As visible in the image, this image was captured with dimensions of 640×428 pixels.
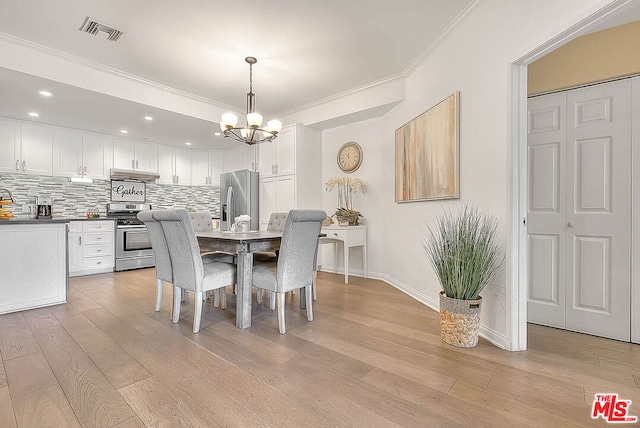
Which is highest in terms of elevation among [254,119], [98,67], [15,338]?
[98,67]

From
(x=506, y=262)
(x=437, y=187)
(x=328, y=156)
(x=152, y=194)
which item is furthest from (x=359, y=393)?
(x=152, y=194)

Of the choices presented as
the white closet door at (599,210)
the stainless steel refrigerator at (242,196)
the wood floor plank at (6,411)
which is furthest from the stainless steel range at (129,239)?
the white closet door at (599,210)

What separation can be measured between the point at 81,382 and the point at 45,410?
8.9 inches

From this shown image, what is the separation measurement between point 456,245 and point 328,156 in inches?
120

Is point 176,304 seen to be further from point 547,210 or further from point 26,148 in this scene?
point 26,148

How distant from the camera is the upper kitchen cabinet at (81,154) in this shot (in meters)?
4.50

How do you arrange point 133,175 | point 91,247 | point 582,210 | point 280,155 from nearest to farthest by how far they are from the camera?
point 582,210 → point 91,247 → point 280,155 → point 133,175

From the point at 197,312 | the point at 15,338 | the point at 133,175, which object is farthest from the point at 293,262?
the point at 133,175

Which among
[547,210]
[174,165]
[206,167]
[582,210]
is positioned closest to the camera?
[582,210]

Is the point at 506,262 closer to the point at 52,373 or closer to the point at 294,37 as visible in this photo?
the point at 294,37

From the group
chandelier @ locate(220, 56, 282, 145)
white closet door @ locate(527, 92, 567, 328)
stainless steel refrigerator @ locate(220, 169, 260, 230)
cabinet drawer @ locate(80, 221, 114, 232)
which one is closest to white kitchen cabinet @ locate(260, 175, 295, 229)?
stainless steel refrigerator @ locate(220, 169, 260, 230)

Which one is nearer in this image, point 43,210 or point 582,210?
point 582,210

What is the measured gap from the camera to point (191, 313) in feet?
9.21

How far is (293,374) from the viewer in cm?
168
